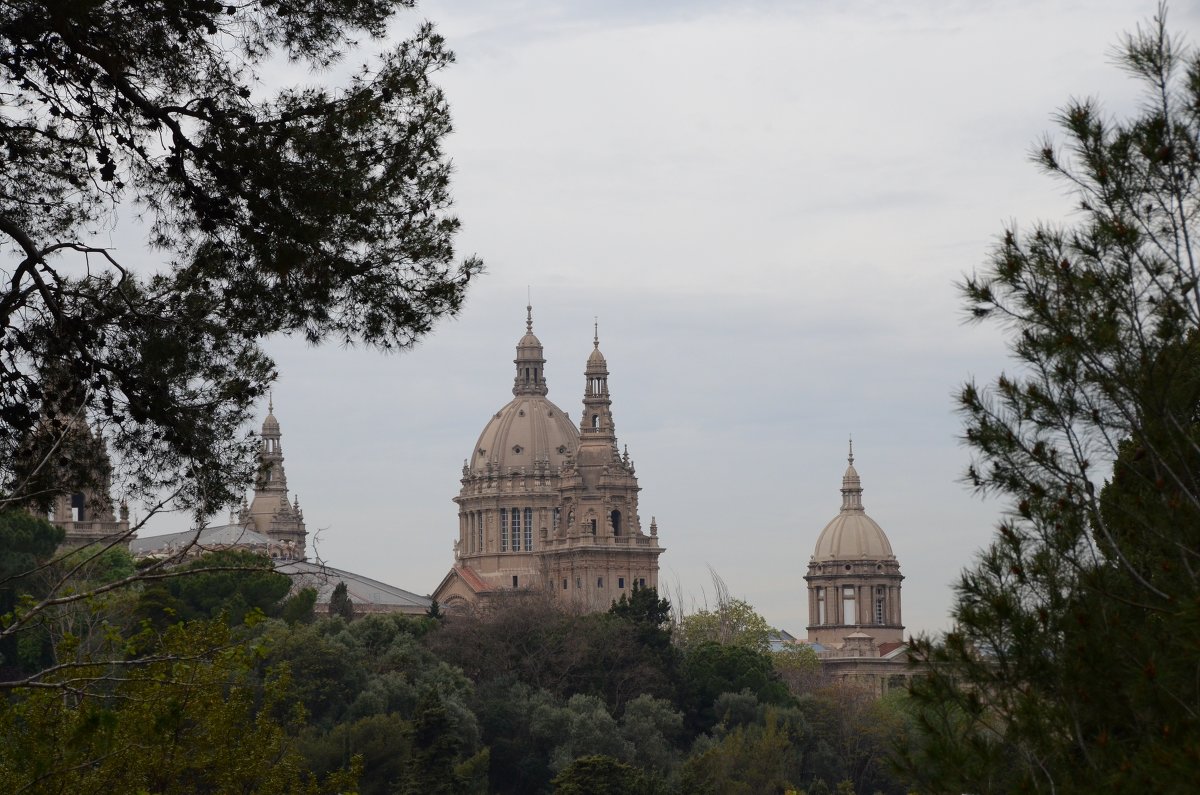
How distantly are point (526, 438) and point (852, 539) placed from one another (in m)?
25.8

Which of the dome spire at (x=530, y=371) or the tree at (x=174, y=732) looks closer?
the tree at (x=174, y=732)

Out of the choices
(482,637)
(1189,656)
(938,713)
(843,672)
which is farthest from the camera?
(843,672)

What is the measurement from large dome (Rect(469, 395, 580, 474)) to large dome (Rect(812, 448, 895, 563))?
809 inches

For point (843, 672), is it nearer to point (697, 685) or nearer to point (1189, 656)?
point (697, 685)

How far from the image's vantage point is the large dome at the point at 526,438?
6501 inches

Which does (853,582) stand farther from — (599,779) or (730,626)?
(599,779)

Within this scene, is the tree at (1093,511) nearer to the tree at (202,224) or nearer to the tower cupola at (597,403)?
the tree at (202,224)

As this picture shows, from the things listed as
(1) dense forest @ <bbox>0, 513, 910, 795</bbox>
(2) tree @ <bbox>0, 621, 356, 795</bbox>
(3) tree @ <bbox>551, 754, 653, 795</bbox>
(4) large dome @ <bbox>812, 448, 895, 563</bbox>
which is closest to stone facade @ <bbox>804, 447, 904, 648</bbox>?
(4) large dome @ <bbox>812, 448, 895, 563</bbox>

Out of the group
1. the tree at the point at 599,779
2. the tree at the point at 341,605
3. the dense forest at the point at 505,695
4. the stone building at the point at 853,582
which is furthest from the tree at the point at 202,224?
the stone building at the point at 853,582

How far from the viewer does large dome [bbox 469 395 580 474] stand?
165125mm

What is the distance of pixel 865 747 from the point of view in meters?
96.1

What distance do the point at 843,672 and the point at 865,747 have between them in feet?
184

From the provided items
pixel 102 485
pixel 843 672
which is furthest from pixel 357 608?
pixel 102 485

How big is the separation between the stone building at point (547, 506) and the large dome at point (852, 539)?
19.5 meters
